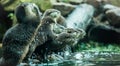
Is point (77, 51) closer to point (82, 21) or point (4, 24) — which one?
point (82, 21)

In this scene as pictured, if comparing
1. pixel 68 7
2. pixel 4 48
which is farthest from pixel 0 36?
pixel 4 48

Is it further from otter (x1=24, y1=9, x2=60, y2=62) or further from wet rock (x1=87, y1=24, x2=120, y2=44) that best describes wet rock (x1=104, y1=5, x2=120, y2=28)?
otter (x1=24, y1=9, x2=60, y2=62)

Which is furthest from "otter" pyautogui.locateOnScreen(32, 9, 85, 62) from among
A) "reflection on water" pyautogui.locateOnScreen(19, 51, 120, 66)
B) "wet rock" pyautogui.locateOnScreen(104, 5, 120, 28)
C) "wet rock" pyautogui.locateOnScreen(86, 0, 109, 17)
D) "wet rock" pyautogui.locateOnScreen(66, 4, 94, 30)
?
"wet rock" pyautogui.locateOnScreen(86, 0, 109, 17)

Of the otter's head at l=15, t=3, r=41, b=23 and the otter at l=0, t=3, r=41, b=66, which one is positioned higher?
the otter's head at l=15, t=3, r=41, b=23

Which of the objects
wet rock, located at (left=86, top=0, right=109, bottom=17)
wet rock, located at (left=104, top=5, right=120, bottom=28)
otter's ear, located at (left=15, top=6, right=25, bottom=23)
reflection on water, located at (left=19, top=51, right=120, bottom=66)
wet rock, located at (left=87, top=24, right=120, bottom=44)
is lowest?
reflection on water, located at (left=19, top=51, right=120, bottom=66)

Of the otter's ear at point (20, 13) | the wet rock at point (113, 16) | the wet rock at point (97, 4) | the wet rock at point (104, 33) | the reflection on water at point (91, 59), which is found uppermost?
the otter's ear at point (20, 13)

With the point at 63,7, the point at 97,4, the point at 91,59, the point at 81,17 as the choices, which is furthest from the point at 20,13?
the point at 97,4

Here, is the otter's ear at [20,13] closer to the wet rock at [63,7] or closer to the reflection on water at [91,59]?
the reflection on water at [91,59]

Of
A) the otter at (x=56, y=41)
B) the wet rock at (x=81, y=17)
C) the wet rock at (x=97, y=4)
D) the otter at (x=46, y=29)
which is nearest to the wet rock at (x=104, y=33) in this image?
the wet rock at (x=81, y=17)
